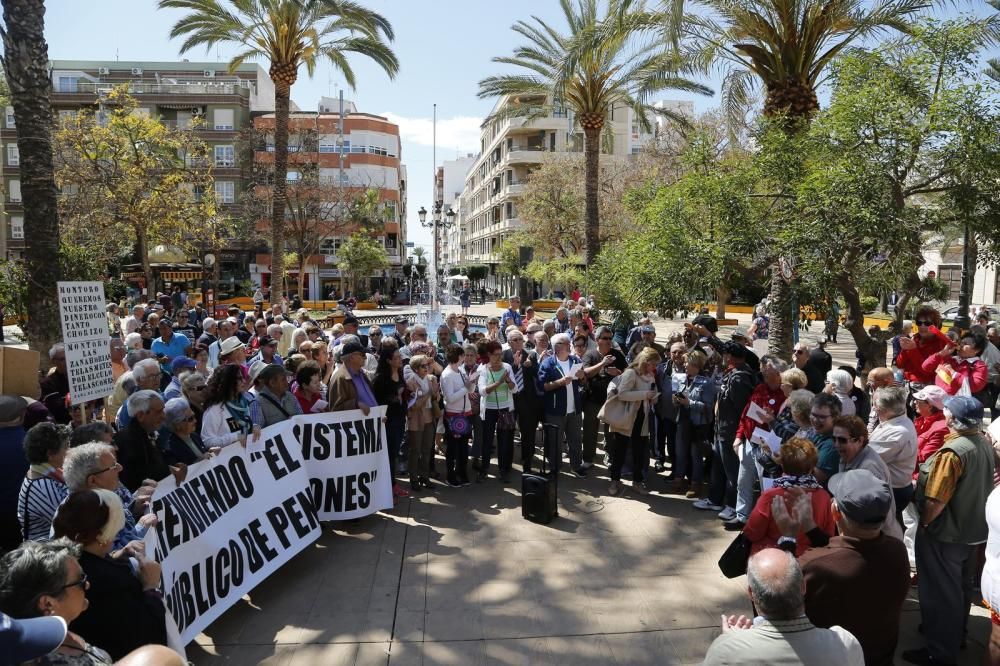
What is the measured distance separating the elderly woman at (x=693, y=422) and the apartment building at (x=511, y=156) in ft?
130

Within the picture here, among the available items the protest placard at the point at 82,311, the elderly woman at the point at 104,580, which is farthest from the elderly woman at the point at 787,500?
the protest placard at the point at 82,311

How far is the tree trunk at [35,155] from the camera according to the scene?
8578 millimetres

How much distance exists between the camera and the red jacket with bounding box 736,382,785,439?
6.45 meters

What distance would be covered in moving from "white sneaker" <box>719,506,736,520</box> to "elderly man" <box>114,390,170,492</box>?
538 cm

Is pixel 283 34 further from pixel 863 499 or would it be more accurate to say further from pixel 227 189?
pixel 227 189

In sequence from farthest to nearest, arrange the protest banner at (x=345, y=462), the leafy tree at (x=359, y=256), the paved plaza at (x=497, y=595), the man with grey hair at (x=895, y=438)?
1. the leafy tree at (x=359, y=256)
2. the protest banner at (x=345, y=462)
3. the man with grey hair at (x=895, y=438)
4. the paved plaza at (x=497, y=595)

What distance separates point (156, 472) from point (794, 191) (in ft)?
30.1

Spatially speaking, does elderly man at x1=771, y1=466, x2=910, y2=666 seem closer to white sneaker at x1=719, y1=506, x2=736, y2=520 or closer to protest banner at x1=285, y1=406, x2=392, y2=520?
white sneaker at x1=719, y1=506, x2=736, y2=520

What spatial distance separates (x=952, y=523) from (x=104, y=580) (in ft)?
16.1

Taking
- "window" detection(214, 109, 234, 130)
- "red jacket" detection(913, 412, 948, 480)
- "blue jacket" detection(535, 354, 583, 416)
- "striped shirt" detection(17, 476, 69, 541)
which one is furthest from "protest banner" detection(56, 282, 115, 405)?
"window" detection(214, 109, 234, 130)

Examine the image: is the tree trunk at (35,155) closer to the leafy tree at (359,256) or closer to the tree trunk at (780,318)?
the tree trunk at (780,318)

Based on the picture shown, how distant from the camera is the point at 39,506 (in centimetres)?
402

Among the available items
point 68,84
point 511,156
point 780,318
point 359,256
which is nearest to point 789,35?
point 780,318

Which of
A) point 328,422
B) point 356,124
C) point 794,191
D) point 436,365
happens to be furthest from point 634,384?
point 356,124
